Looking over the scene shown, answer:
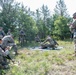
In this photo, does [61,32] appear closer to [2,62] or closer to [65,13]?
[65,13]

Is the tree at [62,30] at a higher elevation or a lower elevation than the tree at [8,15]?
lower

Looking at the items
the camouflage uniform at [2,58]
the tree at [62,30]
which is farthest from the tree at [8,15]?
the camouflage uniform at [2,58]

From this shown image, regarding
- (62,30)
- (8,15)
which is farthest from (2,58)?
(62,30)

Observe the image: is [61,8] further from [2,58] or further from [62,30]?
[2,58]

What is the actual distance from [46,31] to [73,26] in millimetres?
42771

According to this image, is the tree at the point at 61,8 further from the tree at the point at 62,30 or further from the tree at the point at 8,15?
the tree at the point at 8,15

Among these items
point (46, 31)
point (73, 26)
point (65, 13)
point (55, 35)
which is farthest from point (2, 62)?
point (65, 13)

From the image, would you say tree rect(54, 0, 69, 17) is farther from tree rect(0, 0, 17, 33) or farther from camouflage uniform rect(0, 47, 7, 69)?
camouflage uniform rect(0, 47, 7, 69)

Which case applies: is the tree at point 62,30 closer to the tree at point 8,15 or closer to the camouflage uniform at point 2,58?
the tree at point 8,15

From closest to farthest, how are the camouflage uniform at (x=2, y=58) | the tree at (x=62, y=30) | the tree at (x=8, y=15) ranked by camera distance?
1. the camouflage uniform at (x=2, y=58)
2. the tree at (x=8, y=15)
3. the tree at (x=62, y=30)

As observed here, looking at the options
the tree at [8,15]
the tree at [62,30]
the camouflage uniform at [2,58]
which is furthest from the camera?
the tree at [62,30]

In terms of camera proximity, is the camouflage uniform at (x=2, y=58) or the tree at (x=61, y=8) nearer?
the camouflage uniform at (x=2, y=58)

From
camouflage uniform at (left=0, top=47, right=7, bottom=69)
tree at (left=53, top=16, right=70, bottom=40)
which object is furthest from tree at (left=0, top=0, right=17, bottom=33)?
camouflage uniform at (left=0, top=47, right=7, bottom=69)

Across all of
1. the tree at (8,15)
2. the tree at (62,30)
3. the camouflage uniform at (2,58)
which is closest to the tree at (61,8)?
the tree at (62,30)
